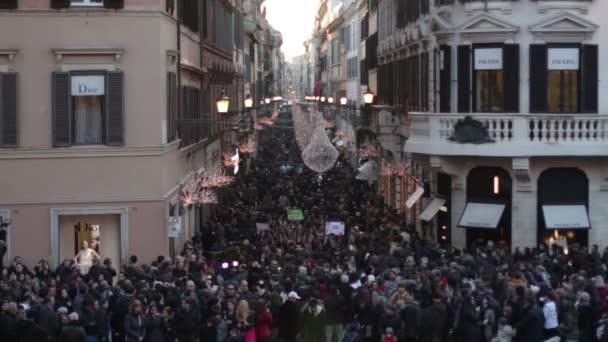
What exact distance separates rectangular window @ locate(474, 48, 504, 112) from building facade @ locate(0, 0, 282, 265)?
340 inches

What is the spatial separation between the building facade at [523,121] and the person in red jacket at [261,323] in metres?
12.9

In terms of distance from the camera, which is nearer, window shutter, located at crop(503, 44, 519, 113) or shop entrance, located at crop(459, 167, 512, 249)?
window shutter, located at crop(503, 44, 519, 113)

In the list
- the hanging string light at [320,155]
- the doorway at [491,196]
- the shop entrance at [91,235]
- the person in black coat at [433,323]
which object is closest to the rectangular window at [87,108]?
the shop entrance at [91,235]

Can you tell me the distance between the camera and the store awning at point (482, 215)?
115 feet

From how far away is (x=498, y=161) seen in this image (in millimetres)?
34938

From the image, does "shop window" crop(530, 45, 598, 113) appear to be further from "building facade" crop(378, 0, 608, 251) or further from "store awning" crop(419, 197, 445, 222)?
"store awning" crop(419, 197, 445, 222)

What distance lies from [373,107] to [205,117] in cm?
1030

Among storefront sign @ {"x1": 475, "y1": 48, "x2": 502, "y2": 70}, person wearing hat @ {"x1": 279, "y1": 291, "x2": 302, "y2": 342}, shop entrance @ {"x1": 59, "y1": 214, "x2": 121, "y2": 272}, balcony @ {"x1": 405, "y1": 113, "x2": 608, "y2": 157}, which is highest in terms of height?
storefront sign @ {"x1": 475, "y1": 48, "x2": 502, "y2": 70}

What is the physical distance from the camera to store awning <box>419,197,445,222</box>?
3729cm

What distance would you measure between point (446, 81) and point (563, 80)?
3.25m

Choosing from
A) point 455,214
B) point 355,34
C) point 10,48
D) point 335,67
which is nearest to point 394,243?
point 455,214

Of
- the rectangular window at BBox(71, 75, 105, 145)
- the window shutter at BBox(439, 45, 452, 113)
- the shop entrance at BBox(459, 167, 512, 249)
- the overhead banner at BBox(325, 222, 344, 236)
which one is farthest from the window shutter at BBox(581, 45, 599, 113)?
the rectangular window at BBox(71, 75, 105, 145)

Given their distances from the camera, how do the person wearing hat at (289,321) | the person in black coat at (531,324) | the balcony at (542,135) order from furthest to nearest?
the balcony at (542,135) → the person wearing hat at (289,321) → the person in black coat at (531,324)

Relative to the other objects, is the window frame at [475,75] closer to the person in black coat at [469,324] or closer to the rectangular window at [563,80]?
the rectangular window at [563,80]
